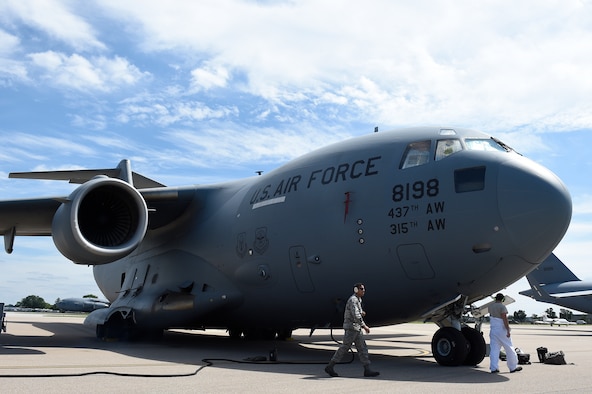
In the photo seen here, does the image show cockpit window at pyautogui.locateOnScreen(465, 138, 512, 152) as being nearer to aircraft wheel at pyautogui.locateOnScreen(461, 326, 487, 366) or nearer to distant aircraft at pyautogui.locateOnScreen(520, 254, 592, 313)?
aircraft wheel at pyautogui.locateOnScreen(461, 326, 487, 366)

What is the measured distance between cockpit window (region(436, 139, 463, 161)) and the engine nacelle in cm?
544

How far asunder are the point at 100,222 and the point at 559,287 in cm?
2867

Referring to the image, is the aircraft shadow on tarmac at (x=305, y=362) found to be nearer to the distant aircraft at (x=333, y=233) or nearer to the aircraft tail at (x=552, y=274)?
the distant aircraft at (x=333, y=233)

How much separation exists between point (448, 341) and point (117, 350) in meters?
6.03

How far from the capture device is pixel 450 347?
8539mm

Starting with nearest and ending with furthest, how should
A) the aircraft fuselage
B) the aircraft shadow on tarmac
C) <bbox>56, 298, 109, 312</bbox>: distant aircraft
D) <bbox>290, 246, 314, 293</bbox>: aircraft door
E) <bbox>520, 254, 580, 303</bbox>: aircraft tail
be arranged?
the aircraft shadow on tarmac, the aircraft fuselage, <bbox>290, 246, 314, 293</bbox>: aircraft door, <bbox>520, 254, 580, 303</bbox>: aircraft tail, <bbox>56, 298, 109, 312</bbox>: distant aircraft

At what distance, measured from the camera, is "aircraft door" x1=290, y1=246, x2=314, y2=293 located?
10.2 meters

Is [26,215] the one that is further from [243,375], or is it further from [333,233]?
[243,375]

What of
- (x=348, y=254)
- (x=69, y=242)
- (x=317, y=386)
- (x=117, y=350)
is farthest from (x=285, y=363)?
(x=69, y=242)

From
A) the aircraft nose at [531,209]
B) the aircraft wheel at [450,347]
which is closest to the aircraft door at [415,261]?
the aircraft wheel at [450,347]

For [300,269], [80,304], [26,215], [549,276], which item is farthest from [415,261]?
[80,304]

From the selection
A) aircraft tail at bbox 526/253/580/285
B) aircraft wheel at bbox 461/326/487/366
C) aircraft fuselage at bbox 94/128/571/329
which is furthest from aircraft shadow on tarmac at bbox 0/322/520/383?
aircraft tail at bbox 526/253/580/285

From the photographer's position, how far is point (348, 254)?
949 cm

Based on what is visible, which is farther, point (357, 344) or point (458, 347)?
point (458, 347)
